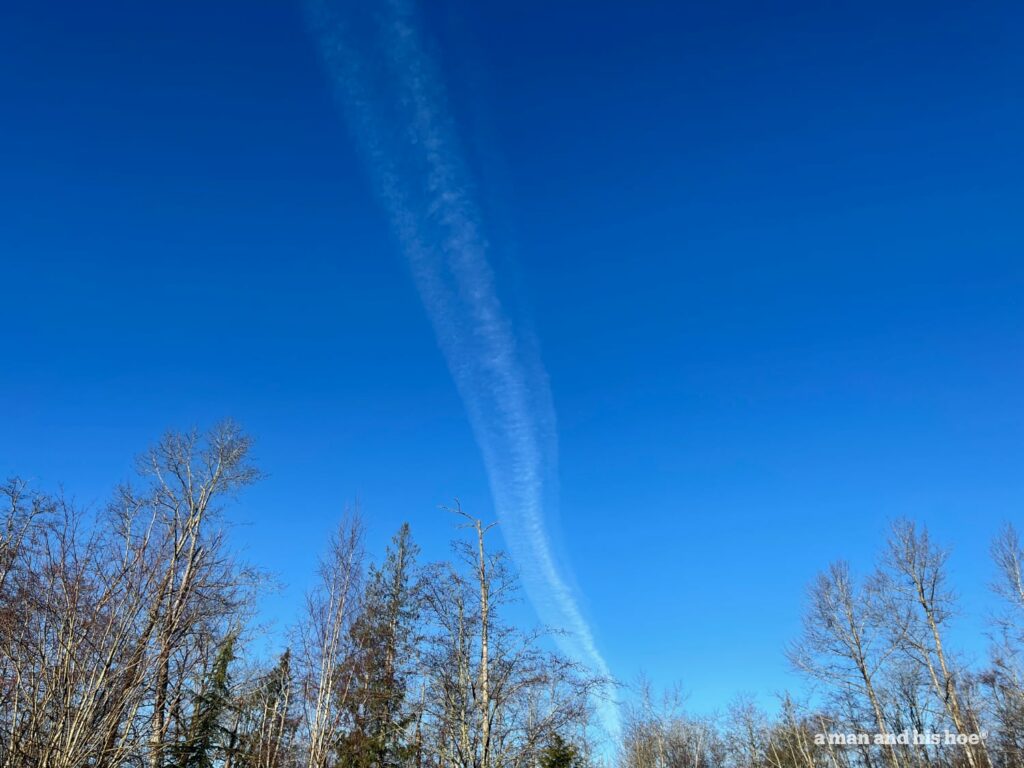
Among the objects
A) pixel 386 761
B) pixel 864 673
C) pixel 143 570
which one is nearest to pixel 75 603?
pixel 143 570

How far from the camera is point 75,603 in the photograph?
22.4 ft

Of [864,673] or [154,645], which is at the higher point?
[864,673]

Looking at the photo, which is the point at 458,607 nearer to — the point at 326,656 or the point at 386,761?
the point at 326,656

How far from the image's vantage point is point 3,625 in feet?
23.0

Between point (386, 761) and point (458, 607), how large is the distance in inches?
610

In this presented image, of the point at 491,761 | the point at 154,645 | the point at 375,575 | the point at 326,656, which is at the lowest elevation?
the point at 491,761

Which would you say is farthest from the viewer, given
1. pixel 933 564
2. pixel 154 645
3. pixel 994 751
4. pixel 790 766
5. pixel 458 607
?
pixel 790 766

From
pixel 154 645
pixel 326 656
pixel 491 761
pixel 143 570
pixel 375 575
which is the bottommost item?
pixel 491 761

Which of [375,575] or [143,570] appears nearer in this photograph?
[143,570]

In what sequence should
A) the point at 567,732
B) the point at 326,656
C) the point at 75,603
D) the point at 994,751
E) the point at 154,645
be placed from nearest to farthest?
the point at 75,603 → the point at 154,645 → the point at 567,732 → the point at 326,656 → the point at 994,751

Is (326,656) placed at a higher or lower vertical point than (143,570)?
higher

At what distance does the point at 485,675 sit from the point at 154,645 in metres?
7.77

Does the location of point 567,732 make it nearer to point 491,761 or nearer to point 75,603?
point 491,761

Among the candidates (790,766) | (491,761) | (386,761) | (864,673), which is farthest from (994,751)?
(491,761)
